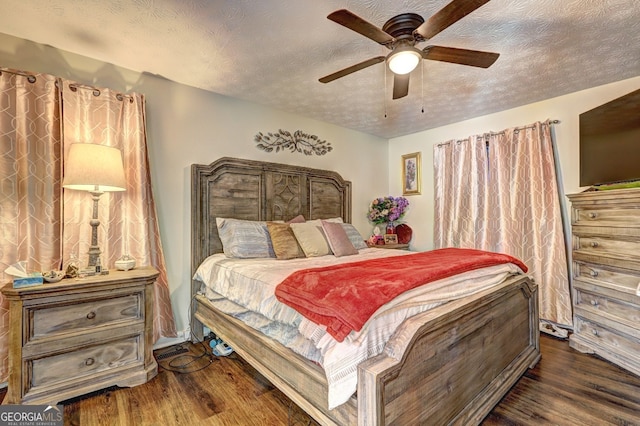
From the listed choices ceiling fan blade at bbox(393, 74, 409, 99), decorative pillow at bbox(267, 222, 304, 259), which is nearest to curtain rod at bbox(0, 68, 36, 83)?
decorative pillow at bbox(267, 222, 304, 259)

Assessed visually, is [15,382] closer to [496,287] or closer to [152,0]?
[152,0]

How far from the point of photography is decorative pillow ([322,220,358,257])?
2.83 m

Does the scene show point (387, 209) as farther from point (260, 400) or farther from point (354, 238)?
point (260, 400)

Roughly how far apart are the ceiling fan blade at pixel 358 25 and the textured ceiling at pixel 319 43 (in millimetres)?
252

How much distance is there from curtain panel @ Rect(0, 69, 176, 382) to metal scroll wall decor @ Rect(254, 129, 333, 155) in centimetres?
123

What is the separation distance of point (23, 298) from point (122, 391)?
0.86 metres

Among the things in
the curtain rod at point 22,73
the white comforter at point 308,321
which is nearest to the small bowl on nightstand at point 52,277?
the white comforter at point 308,321

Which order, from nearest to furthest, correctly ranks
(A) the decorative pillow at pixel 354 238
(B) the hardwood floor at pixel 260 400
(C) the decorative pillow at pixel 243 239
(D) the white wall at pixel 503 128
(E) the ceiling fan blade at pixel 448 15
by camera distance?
(E) the ceiling fan blade at pixel 448 15
(B) the hardwood floor at pixel 260 400
(C) the decorative pillow at pixel 243 239
(D) the white wall at pixel 503 128
(A) the decorative pillow at pixel 354 238

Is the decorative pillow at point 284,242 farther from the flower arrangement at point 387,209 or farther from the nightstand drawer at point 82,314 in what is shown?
the flower arrangement at point 387,209

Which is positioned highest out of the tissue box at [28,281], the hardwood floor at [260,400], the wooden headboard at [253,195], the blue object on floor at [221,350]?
the wooden headboard at [253,195]

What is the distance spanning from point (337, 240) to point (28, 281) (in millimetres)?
2235

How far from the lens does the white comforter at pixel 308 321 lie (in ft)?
3.97

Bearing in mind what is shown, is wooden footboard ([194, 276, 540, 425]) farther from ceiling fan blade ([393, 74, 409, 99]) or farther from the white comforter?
ceiling fan blade ([393, 74, 409, 99])

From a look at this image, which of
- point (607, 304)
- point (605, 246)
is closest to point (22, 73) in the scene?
point (605, 246)
